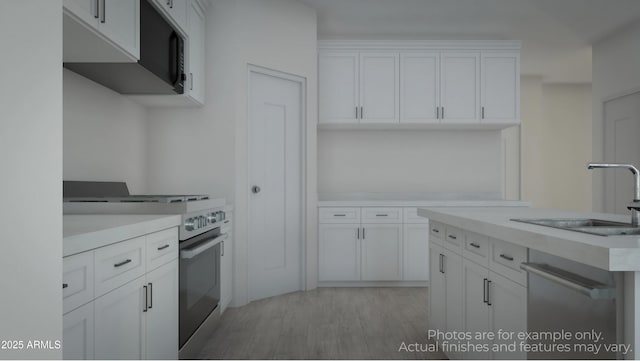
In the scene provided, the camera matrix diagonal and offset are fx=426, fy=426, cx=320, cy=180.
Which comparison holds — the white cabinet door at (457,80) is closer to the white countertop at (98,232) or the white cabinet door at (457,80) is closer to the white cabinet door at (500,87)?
the white cabinet door at (500,87)

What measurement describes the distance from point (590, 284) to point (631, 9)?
13.9 ft

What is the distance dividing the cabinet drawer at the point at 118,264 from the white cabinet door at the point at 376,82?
321 cm

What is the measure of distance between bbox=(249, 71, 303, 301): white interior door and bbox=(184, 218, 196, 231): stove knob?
1.46m

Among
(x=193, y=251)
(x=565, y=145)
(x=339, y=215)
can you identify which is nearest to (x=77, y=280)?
(x=193, y=251)

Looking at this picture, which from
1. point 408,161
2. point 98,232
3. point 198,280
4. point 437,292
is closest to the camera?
point 98,232

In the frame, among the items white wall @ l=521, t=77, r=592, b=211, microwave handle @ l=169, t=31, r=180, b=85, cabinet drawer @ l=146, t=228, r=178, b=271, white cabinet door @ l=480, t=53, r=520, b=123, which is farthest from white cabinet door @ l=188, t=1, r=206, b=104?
white wall @ l=521, t=77, r=592, b=211

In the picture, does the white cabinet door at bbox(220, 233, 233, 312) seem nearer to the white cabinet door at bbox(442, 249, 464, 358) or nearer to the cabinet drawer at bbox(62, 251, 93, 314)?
the white cabinet door at bbox(442, 249, 464, 358)

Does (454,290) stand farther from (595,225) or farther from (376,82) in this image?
(376,82)

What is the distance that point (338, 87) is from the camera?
4480 mm

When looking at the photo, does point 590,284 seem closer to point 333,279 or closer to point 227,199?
point 227,199

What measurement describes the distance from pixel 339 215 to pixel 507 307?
8.82ft

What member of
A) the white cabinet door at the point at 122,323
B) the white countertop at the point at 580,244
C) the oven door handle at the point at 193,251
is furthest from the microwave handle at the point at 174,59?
the white countertop at the point at 580,244

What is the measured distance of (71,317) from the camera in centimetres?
119

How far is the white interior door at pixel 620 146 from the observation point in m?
4.62
